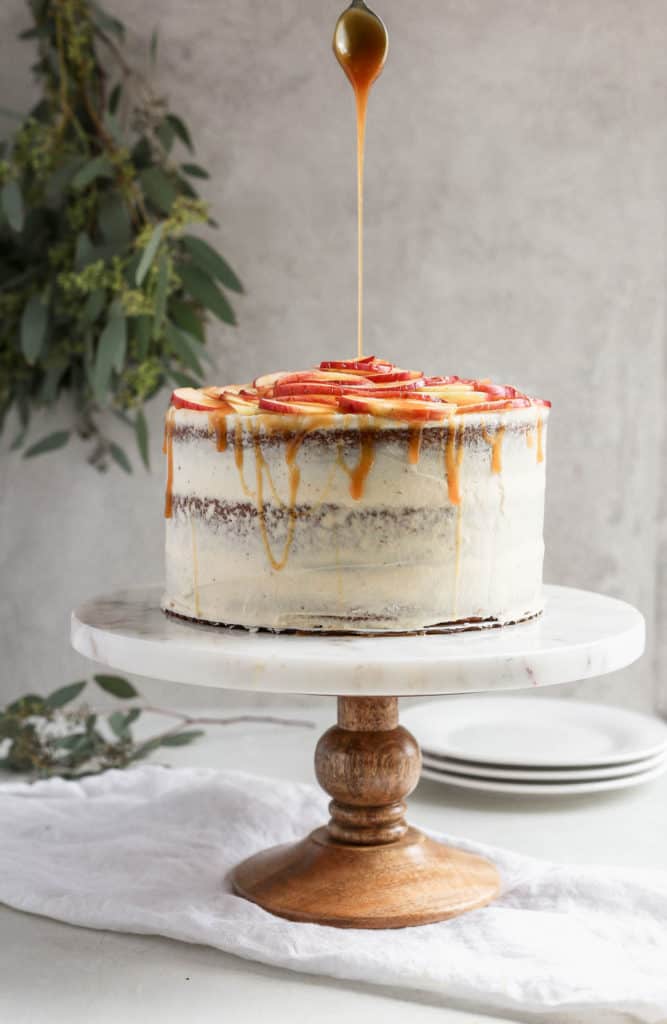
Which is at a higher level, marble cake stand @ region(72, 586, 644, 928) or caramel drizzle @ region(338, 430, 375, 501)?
caramel drizzle @ region(338, 430, 375, 501)

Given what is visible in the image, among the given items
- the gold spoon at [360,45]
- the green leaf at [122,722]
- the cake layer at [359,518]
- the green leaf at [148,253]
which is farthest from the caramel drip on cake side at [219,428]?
the green leaf at [122,722]

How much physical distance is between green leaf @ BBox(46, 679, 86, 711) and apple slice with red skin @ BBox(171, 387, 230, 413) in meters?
0.62

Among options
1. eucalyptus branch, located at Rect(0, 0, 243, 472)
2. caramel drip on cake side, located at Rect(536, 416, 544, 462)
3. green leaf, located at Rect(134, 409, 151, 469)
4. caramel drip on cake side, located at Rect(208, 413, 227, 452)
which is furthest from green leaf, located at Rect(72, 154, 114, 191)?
caramel drip on cake side, located at Rect(536, 416, 544, 462)

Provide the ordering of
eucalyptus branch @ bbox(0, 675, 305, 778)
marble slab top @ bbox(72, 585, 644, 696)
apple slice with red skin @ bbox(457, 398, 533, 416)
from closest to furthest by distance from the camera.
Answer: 1. marble slab top @ bbox(72, 585, 644, 696)
2. apple slice with red skin @ bbox(457, 398, 533, 416)
3. eucalyptus branch @ bbox(0, 675, 305, 778)

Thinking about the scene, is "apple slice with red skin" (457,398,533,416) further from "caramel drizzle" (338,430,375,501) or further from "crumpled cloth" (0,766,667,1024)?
"crumpled cloth" (0,766,667,1024)

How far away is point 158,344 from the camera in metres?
1.80

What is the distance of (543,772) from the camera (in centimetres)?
151

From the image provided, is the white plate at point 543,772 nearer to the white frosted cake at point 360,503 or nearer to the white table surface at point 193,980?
the white table surface at point 193,980

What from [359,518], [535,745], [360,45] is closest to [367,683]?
[359,518]

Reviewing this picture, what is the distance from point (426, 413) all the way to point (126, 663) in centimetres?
31

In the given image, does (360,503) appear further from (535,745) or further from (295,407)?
(535,745)

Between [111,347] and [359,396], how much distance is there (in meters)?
0.68

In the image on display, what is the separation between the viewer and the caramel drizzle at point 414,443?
1.07 m

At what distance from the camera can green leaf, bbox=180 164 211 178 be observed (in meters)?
1.81
